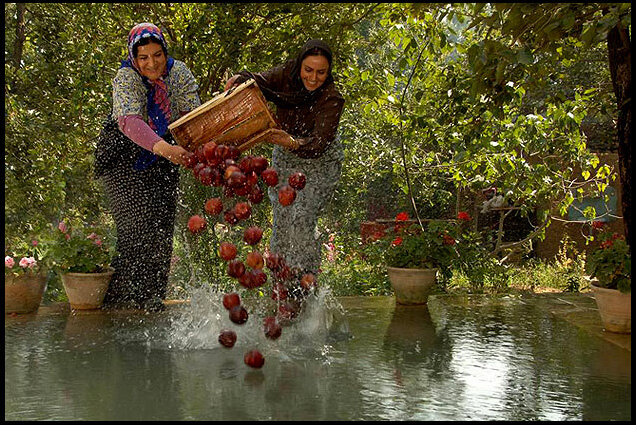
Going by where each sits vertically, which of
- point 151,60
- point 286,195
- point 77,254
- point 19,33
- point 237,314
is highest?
point 19,33

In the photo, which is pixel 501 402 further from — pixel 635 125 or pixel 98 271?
pixel 98 271

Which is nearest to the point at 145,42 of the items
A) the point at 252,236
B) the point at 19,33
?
the point at 252,236

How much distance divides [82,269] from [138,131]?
1113 mm

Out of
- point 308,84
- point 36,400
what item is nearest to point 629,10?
point 308,84

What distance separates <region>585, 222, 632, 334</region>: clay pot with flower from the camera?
3.80 m

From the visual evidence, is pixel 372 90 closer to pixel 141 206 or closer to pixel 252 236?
pixel 141 206

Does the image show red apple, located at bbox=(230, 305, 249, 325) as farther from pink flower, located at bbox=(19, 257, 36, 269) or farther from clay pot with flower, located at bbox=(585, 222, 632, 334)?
clay pot with flower, located at bbox=(585, 222, 632, 334)

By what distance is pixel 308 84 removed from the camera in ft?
12.2

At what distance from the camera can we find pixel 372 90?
5051mm

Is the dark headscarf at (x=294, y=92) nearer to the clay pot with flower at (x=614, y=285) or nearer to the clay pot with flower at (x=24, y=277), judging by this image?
the clay pot with flower at (x=24, y=277)

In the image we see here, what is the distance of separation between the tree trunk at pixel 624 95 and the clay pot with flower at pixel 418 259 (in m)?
1.18

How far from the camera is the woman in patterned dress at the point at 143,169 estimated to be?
3.66m

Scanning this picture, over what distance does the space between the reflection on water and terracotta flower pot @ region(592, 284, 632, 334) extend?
162mm

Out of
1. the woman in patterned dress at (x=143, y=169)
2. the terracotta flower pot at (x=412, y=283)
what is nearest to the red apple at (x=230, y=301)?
the woman in patterned dress at (x=143, y=169)
